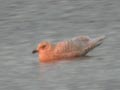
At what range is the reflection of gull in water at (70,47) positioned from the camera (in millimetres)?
17672

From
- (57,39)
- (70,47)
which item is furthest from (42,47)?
(57,39)

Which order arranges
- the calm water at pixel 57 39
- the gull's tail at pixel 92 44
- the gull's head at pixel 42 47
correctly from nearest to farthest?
the calm water at pixel 57 39, the gull's tail at pixel 92 44, the gull's head at pixel 42 47

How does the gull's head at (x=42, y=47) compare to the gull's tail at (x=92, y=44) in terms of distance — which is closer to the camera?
the gull's tail at (x=92, y=44)

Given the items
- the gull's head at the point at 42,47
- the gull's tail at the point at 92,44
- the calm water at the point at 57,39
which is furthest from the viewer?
the gull's head at the point at 42,47

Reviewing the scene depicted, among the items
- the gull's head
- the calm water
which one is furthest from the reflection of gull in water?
the calm water

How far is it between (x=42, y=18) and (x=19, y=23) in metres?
0.67

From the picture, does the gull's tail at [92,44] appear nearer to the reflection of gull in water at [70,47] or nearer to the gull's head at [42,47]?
the reflection of gull in water at [70,47]

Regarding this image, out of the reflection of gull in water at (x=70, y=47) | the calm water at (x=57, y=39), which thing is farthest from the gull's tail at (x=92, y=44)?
the calm water at (x=57, y=39)

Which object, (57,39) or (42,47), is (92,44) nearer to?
(42,47)

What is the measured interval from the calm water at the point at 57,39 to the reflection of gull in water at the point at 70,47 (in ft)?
0.52

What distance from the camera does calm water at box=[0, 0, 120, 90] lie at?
15.8m

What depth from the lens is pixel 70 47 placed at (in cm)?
1770

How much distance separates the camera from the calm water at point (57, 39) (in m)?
15.8

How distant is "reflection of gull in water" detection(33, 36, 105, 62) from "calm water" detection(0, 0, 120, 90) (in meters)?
0.16
